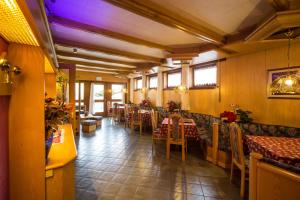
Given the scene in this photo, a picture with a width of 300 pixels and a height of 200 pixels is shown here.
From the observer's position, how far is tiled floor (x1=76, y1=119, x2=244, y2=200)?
2.32 metres

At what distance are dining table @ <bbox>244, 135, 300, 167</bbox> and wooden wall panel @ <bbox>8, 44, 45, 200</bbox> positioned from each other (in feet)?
7.20

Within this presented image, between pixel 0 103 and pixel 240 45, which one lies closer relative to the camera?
pixel 0 103

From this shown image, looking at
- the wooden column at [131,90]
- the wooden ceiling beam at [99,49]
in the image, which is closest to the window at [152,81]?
the wooden column at [131,90]

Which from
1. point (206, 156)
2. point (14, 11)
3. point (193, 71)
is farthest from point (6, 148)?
point (193, 71)

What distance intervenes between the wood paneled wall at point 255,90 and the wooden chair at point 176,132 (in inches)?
59.7

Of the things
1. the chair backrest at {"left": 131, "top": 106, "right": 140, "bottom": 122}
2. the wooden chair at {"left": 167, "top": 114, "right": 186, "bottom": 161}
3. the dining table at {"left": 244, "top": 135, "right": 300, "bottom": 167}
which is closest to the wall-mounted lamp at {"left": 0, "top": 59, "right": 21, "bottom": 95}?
the dining table at {"left": 244, "top": 135, "right": 300, "bottom": 167}

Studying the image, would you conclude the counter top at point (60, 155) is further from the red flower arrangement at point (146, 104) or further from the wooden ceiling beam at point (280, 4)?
the red flower arrangement at point (146, 104)

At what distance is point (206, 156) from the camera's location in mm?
3637

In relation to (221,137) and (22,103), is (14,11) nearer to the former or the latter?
(22,103)

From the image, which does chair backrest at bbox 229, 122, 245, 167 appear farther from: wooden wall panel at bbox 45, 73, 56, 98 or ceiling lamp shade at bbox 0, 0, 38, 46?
wooden wall panel at bbox 45, 73, 56, 98

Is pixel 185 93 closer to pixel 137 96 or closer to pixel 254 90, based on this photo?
pixel 254 90

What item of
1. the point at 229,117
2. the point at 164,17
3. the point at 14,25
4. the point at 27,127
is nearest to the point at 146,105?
the point at 229,117

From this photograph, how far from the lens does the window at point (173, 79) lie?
Answer: 6.21 metres

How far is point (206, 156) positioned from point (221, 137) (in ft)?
1.65
